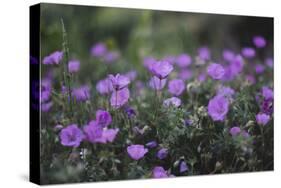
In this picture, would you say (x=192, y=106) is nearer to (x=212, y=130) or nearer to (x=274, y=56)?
(x=212, y=130)

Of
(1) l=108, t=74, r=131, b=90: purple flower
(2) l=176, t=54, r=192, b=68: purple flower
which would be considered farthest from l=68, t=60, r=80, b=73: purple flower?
(2) l=176, t=54, r=192, b=68: purple flower

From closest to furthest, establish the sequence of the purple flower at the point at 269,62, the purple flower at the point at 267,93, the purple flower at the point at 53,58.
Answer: the purple flower at the point at 53,58 → the purple flower at the point at 267,93 → the purple flower at the point at 269,62

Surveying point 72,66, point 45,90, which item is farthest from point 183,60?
point 45,90

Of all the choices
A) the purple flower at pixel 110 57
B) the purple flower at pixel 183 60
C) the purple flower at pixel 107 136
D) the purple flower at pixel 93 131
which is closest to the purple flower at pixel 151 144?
the purple flower at pixel 107 136

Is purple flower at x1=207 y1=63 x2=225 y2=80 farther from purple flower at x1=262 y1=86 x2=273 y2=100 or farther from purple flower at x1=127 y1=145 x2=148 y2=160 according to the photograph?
purple flower at x1=127 y1=145 x2=148 y2=160

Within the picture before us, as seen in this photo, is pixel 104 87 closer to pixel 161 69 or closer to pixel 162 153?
pixel 161 69

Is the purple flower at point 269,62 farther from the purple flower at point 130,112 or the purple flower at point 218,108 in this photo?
the purple flower at point 130,112

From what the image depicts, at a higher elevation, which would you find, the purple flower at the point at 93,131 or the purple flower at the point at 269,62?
the purple flower at the point at 269,62
